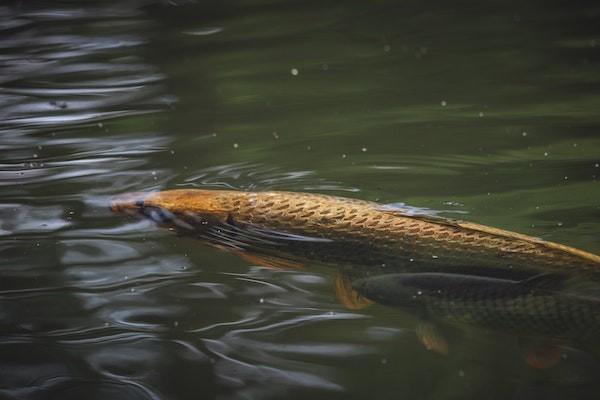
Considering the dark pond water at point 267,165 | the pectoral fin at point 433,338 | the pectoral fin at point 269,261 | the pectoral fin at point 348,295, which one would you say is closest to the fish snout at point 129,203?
the dark pond water at point 267,165

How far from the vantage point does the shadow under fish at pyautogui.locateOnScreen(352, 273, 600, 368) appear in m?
2.68

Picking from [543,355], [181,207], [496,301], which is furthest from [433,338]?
[181,207]

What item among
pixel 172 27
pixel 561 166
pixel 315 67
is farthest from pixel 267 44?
pixel 561 166

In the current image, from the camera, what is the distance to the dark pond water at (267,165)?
2.97 m

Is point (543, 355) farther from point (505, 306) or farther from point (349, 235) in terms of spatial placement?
point (349, 235)

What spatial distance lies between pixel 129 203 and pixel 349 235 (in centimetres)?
129

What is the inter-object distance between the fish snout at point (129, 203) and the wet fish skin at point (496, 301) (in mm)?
1262

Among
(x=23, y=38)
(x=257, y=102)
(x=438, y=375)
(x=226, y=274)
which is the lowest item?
(x=438, y=375)

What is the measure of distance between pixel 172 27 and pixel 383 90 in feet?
8.41

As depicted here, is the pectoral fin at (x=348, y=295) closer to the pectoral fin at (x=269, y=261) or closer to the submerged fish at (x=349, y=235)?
the submerged fish at (x=349, y=235)

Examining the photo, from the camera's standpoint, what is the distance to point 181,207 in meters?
3.45

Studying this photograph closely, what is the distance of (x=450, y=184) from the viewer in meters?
4.00

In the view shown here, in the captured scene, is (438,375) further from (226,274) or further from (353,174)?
(353,174)

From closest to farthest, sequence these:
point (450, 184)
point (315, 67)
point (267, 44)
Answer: point (450, 184)
point (315, 67)
point (267, 44)
